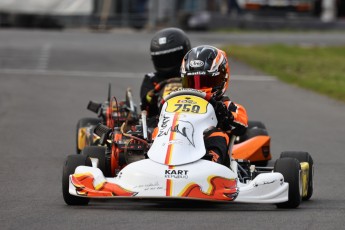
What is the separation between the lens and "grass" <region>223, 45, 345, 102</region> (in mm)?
20278

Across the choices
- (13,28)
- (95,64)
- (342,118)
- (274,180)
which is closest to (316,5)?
(13,28)

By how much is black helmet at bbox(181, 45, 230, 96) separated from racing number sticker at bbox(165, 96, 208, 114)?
0.34 meters

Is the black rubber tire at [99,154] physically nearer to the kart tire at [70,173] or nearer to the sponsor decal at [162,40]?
the kart tire at [70,173]

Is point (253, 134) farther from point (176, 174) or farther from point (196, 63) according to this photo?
point (176, 174)

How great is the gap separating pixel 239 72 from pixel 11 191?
589 inches

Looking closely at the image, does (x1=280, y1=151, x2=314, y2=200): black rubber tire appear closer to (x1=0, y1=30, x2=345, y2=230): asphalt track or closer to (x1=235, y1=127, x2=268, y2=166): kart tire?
(x1=0, y1=30, x2=345, y2=230): asphalt track

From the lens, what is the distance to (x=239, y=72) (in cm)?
2312

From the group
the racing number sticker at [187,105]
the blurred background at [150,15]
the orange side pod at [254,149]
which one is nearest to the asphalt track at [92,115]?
the orange side pod at [254,149]

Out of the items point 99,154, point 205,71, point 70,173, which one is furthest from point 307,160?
point 70,173

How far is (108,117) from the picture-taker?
10.6m

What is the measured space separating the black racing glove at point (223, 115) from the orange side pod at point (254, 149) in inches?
83.8

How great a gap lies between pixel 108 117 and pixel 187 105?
2768 millimetres

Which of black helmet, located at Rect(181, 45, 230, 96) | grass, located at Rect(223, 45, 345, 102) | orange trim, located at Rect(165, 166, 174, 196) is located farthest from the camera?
grass, located at Rect(223, 45, 345, 102)

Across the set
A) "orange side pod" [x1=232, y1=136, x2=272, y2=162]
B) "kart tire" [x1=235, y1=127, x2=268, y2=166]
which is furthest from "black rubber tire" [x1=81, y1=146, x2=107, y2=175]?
"kart tire" [x1=235, y1=127, x2=268, y2=166]
